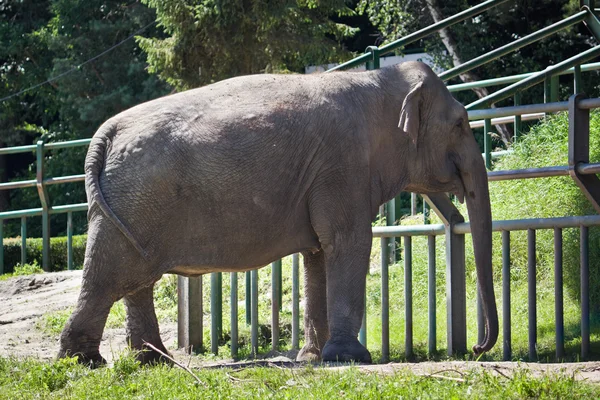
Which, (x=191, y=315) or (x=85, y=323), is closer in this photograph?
(x=85, y=323)

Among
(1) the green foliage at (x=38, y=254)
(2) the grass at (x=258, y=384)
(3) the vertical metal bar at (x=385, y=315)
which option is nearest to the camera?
(2) the grass at (x=258, y=384)

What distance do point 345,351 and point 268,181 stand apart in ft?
4.41

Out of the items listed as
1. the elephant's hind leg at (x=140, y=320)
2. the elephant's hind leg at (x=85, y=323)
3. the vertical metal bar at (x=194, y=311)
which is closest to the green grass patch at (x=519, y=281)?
the vertical metal bar at (x=194, y=311)

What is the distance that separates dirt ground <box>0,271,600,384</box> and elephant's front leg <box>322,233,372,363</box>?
0.44 m

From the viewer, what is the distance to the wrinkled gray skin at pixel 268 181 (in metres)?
7.66

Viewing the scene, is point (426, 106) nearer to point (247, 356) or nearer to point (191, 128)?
point (191, 128)

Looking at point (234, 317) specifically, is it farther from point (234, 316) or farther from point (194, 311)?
point (194, 311)

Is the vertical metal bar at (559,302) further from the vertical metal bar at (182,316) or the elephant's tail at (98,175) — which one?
the vertical metal bar at (182,316)

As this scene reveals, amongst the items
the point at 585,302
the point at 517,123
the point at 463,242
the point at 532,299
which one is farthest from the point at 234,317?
the point at 585,302

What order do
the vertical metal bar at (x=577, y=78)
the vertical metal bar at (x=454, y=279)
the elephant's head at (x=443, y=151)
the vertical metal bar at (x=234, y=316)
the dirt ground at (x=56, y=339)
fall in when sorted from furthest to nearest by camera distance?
the vertical metal bar at (x=234, y=316)
the vertical metal bar at (x=577, y=78)
the vertical metal bar at (x=454, y=279)
the elephant's head at (x=443, y=151)
the dirt ground at (x=56, y=339)

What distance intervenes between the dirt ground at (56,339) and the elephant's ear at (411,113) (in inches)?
77.3

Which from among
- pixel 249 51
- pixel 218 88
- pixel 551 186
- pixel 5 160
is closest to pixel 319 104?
pixel 218 88

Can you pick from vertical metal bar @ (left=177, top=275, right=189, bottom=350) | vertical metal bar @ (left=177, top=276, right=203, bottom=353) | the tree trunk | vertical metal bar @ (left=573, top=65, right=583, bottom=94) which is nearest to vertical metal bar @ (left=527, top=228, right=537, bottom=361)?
vertical metal bar @ (left=573, top=65, right=583, bottom=94)

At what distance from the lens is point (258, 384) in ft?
20.4
